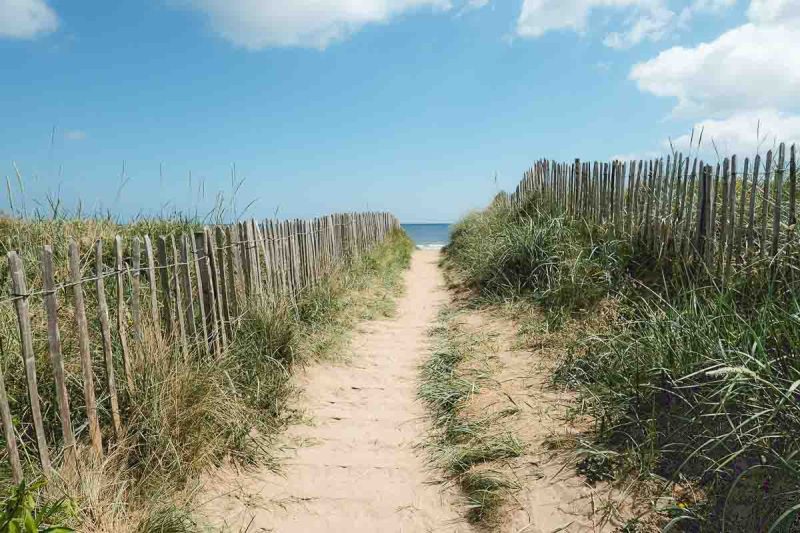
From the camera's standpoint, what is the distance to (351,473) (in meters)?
3.45

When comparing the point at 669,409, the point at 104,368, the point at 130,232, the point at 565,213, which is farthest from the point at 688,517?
the point at 130,232

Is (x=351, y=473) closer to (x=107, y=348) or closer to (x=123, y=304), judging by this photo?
(x=107, y=348)

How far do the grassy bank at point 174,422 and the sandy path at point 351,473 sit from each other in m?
0.22

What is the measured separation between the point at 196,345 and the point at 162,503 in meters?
1.59

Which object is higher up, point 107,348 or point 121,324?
point 121,324

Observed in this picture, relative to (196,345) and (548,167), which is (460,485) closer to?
(196,345)

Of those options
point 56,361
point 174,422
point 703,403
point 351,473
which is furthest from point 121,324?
point 703,403

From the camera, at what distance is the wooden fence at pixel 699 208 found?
466cm

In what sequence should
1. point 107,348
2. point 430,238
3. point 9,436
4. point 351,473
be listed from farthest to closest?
point 430,238, point 351,473, point 107,348, point 9,436

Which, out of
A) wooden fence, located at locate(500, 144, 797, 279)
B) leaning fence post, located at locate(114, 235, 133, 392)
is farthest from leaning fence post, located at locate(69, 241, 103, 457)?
wooden fence, located at locate(500, 144, 797, 279)

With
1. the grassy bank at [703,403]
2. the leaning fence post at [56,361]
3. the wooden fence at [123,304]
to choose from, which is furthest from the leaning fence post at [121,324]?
the grassy bank at [703,403]

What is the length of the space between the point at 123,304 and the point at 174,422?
2.63ft

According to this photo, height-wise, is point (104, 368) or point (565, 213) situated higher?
point (565, 213)

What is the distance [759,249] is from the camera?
474 centimetres
